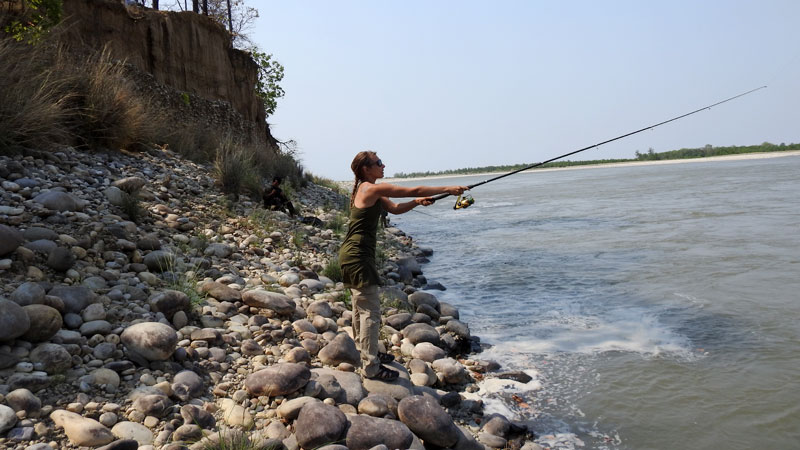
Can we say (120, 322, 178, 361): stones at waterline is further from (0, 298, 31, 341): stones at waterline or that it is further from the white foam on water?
the white foam on water

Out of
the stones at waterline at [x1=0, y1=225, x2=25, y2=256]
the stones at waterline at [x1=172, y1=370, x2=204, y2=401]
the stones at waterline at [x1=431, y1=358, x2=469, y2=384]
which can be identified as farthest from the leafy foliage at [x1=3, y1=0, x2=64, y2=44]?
the stones at waterline at [x1=431, y1=358, x2=469, y2=384]

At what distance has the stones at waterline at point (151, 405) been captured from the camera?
9.92 feet

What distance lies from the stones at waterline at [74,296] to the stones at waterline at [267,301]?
51.6 inches

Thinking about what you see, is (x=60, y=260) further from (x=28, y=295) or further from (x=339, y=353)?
(x=339, y=353)

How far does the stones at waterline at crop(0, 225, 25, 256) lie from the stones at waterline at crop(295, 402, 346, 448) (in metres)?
2.61

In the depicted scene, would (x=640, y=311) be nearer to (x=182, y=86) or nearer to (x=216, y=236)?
(x=216, y=236)

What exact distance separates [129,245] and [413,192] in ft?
9.77

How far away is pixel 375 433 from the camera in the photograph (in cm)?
321

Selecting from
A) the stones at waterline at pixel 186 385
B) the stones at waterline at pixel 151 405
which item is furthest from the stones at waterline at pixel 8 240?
the stones at waterline at pixel 151 405

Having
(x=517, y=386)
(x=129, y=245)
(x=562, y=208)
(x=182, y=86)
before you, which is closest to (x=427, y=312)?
(x=517, y=386)

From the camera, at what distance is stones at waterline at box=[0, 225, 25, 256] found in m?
3.96

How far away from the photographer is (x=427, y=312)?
641cm

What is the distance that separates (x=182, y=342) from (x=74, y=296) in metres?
0.80

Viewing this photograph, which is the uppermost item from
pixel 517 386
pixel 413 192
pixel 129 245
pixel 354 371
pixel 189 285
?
pixel 413 192
